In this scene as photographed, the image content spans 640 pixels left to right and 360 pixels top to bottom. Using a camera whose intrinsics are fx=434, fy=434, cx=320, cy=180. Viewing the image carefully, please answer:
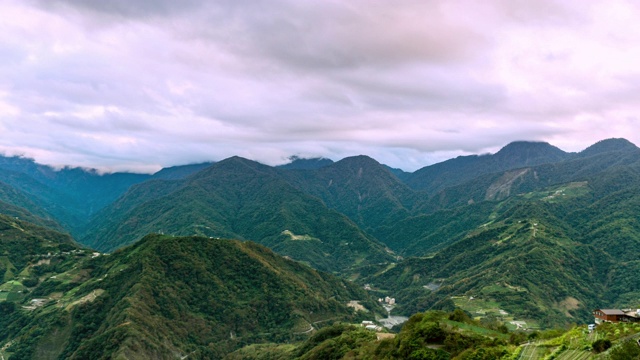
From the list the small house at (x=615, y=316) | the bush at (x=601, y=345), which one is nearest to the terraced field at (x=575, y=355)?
the bush at (x=601, y=345)

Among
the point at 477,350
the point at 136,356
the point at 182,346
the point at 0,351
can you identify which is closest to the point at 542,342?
the point at 477,350

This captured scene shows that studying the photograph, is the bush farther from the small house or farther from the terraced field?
the small house

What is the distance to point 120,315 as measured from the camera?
606ft

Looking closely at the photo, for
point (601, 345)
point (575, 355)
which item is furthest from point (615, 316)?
point (601, 345)

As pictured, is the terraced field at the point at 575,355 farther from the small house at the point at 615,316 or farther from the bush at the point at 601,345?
the small house at the point at 615,316

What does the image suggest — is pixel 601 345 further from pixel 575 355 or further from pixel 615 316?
pixel 615 316

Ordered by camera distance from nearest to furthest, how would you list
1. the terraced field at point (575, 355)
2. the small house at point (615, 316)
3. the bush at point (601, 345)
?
the bush at point (601, 345) → the terraced field at point (575, 355) → the small house at point (615, 316)

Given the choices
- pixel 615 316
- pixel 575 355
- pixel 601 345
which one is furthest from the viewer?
pixel 615 316

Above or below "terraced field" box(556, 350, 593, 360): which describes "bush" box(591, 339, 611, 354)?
above

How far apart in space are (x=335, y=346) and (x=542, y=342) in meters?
71.5

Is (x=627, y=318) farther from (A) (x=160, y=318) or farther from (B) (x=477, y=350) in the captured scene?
(A) (x=160, y=318)

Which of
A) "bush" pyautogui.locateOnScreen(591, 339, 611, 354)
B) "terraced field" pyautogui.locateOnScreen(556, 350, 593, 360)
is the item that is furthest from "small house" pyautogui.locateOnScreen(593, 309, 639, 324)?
"bush" pyautogui.locateOnScreen(591, 339, 611, 354)

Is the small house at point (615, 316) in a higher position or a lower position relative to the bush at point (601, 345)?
lower

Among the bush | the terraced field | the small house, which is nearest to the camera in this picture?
the bush
